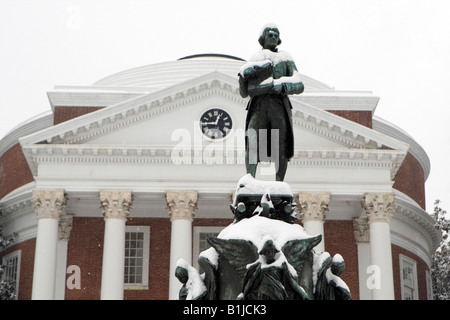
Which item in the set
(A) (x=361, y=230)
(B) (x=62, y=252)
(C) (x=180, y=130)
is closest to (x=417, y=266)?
(A) (x=361, y=230)

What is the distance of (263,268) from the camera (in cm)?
816

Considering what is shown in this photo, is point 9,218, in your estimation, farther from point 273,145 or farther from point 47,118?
point 273,145

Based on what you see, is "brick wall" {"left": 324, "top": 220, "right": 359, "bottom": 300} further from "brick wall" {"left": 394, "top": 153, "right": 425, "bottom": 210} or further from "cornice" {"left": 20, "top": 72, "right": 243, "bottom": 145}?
"brick wall" {"left": 394, "top": 153, "right": 425, "bottom": 210}

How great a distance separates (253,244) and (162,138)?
30.7 m

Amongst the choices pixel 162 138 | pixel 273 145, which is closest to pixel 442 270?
pixel 162 138

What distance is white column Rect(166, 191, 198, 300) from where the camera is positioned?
36.8 metres

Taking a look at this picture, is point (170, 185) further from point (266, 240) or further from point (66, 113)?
point (266, 240)

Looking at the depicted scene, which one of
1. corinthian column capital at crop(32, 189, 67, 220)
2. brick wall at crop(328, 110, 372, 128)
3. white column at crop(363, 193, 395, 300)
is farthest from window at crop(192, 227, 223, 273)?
brick wall at crop(328, 110, 372, 128)

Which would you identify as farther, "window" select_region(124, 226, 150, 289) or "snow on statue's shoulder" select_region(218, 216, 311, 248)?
"window" select_region(124, 226, 150, 289)

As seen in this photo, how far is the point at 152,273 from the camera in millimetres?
42250

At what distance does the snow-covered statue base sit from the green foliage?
50924 mm

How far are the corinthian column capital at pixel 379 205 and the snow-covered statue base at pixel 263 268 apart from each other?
30.0 meters
